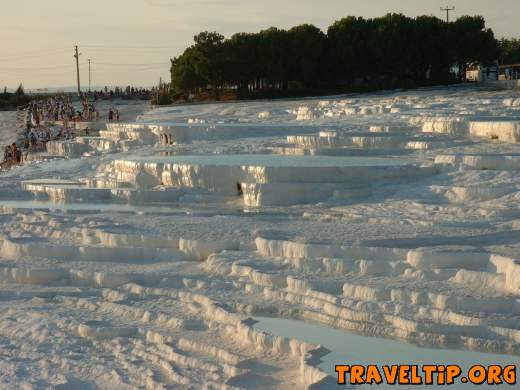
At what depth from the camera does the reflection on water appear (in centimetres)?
488

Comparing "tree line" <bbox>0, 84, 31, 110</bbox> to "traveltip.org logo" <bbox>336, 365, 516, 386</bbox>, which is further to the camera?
"tree line" <bbox>0, 84, 31, 110</bbox>

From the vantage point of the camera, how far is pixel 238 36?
Answer: 33.9 m

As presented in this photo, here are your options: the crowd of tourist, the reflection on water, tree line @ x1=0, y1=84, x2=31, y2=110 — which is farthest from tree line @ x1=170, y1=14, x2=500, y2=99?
the reflection on water

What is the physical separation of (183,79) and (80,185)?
2341cm

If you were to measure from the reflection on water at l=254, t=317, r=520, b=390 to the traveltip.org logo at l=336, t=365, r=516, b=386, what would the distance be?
0.18ft

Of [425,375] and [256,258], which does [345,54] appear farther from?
[425,375]

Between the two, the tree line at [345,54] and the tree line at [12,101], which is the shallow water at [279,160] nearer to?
the tree line at [345,54]

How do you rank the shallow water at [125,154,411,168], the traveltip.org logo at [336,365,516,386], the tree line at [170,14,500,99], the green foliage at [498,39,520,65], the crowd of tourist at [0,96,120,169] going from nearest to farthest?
the traveltip.org logo at [336,365,516,386] < the shallow water at [125,154,411,168] < the crowd of tourist at [0,96,120,169] < the tree line at [170,14,500,99] < the green foliage at [498,39,520,65]

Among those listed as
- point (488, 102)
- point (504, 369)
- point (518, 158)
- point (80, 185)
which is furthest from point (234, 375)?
point (488, 102)

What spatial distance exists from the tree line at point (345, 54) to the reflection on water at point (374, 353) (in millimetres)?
26095

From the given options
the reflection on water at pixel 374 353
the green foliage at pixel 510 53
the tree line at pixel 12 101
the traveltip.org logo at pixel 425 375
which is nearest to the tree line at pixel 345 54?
the green foliage at pixel 510 53

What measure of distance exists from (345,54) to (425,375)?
28370 millimetres

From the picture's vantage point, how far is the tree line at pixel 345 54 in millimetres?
32094

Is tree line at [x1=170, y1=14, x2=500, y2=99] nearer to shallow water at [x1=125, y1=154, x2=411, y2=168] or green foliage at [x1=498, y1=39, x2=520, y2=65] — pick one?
green foliage at [x1=498, y1=39, x2=520, y2=65]
